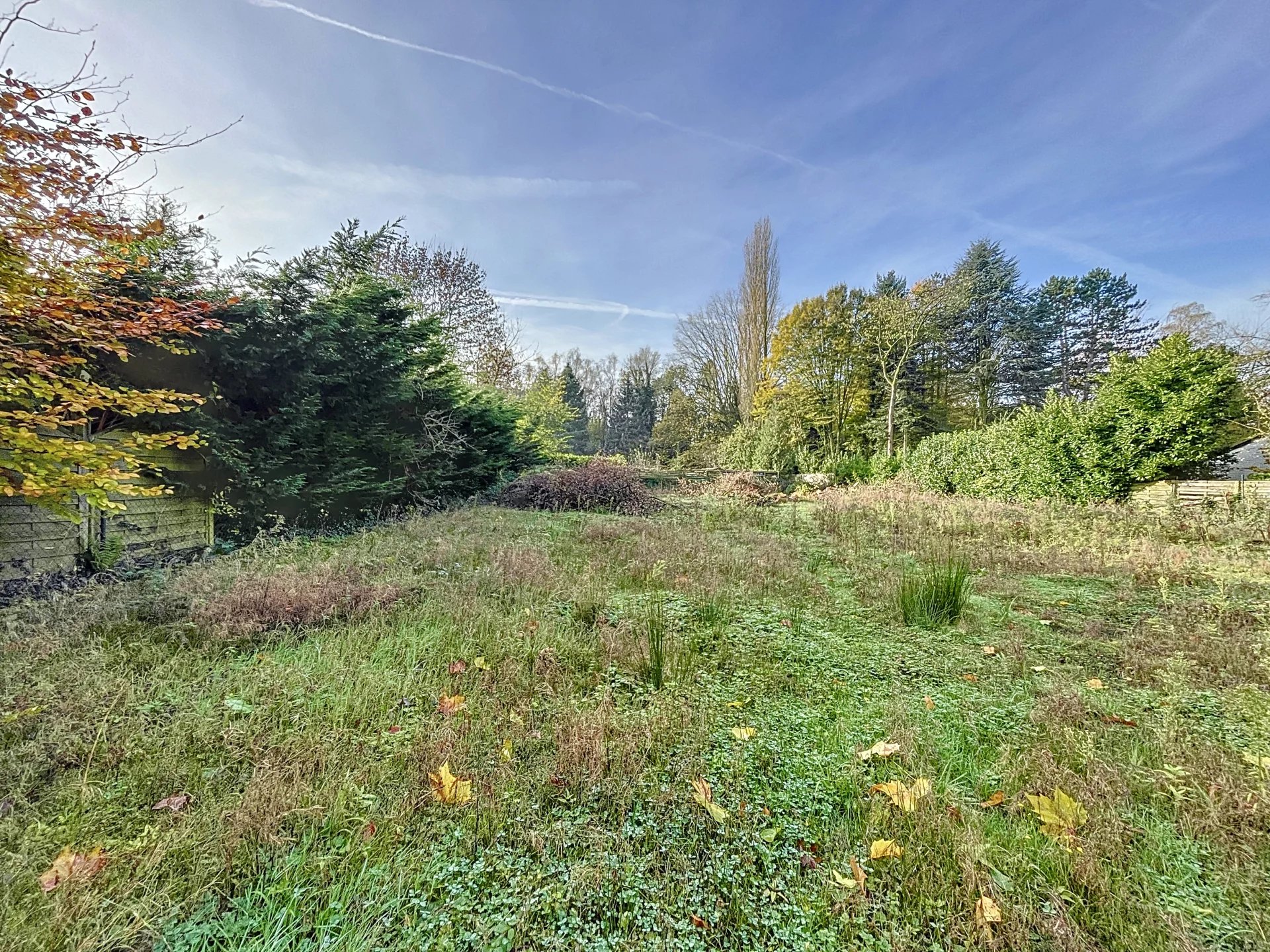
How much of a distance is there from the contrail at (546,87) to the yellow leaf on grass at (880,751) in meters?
6.85

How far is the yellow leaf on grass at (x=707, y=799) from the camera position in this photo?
145cm

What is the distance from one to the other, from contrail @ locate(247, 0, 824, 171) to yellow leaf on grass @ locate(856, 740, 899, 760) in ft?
22.5

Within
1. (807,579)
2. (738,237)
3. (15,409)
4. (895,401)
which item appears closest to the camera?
(15,409)

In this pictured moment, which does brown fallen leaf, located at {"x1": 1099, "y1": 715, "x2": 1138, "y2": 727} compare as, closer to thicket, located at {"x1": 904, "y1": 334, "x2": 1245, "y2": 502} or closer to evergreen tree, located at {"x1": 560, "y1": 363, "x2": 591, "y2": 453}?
thicket, located at {"x1": 904, "y1": 334, "x2": 1245, "y2": 502}

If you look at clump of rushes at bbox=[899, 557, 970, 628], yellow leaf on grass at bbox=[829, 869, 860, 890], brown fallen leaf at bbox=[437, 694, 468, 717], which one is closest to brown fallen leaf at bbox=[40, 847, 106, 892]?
brown fallen leaf at bbox=[437, 694, 468, 717]

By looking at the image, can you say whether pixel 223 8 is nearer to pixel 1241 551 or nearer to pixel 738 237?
pixel 1241 551

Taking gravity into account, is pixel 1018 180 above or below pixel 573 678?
above

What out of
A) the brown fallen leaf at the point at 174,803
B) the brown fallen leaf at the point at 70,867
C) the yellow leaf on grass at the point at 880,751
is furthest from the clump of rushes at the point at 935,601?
the brown fallen leaf at the point at 70,867

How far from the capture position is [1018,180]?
330 inches

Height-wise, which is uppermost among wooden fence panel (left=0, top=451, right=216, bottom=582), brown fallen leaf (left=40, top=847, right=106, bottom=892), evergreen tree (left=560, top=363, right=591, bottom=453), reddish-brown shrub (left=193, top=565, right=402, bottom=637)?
evergreen tree (left=560, top=363, right=591, bottom=453)

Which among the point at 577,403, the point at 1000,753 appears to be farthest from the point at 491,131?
the point at 577,403

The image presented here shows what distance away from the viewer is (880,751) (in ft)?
5.55

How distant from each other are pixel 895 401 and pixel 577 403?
59.0ft

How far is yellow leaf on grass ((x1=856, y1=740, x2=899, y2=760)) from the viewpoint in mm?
1688
